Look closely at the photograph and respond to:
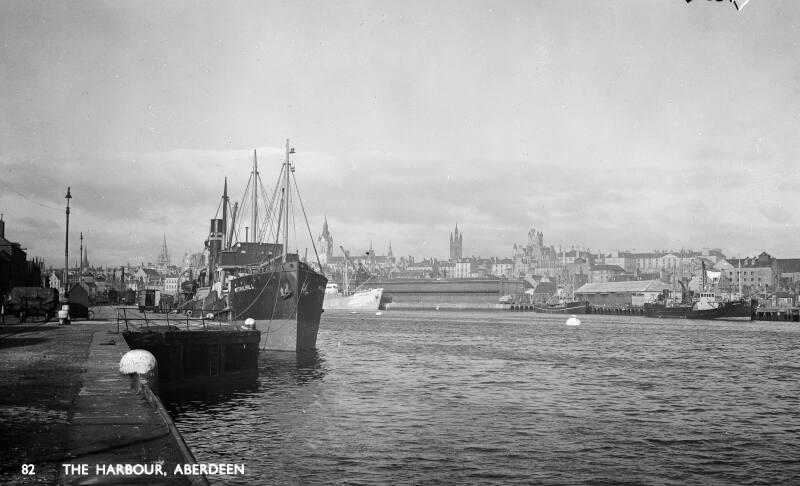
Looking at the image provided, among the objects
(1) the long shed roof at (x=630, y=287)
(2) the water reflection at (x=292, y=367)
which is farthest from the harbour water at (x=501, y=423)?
(1) the long shed roof at (x=630, y=287)

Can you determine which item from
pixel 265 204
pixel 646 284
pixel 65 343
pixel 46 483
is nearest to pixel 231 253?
pixel 265 204

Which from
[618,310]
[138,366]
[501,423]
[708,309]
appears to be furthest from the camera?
[618,310]

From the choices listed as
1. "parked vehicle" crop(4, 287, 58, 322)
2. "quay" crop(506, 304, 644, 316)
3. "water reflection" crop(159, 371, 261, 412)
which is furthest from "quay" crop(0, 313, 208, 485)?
"quay" crop(506, 304, 644, 316)

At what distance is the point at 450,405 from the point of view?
961 inches

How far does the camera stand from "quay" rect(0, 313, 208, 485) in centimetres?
838

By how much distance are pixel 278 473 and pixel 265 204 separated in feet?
186

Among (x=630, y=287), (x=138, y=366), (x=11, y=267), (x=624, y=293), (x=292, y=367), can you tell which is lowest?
(x=624, y=293)

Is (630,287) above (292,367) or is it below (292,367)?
above

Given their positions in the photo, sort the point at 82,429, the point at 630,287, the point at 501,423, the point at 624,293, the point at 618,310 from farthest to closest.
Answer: the point at 630,287
the point at 624,293
the point at 618,310
the point at 501,423
the point at 82,429

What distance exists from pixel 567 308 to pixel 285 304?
13520cm

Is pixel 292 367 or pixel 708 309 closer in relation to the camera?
pixel 292 367

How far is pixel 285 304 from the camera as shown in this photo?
4369 cm

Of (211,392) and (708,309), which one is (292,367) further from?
(708,309)

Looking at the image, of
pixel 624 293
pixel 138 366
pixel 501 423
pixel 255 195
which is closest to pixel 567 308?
pixel 624 293
